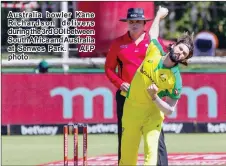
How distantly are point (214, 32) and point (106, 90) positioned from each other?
1139 centimetres

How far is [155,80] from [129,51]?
1.56 metres

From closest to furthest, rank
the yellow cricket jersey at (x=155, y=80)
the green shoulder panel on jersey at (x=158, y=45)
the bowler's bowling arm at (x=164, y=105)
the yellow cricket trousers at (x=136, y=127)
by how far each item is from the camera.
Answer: the bowler's bowling arm at (x=164, y=105)
the yellow cricket jersey at (x=155, y=80)
the yellow cricket trousers at (x=136, y=127)
the green shoulder panel on jersey at (x=158, y=45)

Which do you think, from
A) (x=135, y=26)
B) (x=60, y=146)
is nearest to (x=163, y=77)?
(x=135, y=26)

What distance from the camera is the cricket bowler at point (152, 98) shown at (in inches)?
353

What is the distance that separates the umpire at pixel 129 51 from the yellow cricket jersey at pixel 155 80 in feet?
3.87

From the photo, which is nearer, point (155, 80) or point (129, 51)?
point (155, 80)

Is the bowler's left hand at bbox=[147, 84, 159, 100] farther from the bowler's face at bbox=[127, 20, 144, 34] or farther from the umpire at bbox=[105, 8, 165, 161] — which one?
the bowler's face at bbox=[127, 20, 144, 34]

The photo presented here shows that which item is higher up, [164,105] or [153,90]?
[153,90]

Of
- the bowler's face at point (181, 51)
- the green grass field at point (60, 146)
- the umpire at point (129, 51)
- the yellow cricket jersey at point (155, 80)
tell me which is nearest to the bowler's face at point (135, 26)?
the umpire at point (129, 51)

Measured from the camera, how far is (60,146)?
49.0 feet

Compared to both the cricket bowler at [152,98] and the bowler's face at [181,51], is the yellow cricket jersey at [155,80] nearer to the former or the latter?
the cricket bowler at [152,98]

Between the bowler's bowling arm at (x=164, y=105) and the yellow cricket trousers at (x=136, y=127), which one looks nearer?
the bowler's bowling arm at (x=164, y=105)

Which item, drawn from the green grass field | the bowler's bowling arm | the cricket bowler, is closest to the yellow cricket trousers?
the cricket bowler

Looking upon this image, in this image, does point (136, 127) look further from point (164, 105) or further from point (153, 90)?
point (153, 90)
